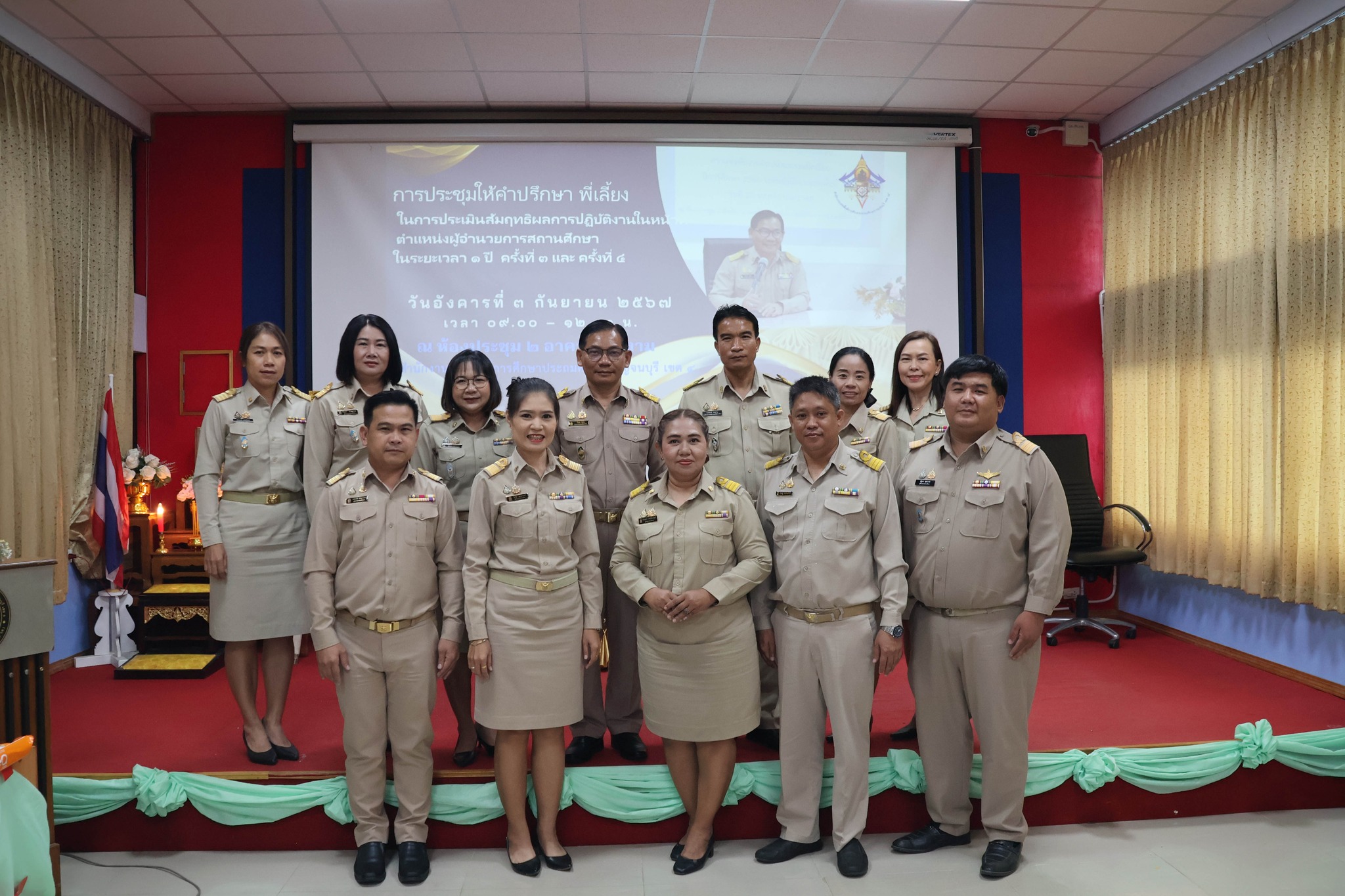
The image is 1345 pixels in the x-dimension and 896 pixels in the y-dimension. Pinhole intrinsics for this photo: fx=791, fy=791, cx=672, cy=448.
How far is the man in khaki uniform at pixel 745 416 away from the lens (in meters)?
2.99

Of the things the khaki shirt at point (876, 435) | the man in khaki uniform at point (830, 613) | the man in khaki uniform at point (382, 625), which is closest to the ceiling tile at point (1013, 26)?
the khaki shirt at point (876, 435)

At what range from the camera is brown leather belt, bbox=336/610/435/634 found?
8.18 ft

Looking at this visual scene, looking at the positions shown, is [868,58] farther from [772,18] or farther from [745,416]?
[745,416]

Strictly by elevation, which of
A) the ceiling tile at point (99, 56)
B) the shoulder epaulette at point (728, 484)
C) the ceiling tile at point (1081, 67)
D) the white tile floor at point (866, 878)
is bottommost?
the white tile floor at point (866, 878)

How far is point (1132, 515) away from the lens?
527cm

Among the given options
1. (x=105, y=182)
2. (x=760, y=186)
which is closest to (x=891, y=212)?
(x=760, y=186)

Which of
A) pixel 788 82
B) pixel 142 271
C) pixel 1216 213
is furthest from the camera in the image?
pixel 142 271

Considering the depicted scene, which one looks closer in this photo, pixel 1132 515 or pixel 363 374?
pixel 363 374

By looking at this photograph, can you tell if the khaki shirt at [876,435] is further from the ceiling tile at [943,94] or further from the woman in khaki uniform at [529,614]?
the ceiling tile at [943,94]

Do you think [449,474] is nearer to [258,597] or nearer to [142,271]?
[258,597]

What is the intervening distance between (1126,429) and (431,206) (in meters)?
4.92

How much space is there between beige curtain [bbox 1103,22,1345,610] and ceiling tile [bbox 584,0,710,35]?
3.09 m

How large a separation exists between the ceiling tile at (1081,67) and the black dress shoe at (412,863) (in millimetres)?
5145

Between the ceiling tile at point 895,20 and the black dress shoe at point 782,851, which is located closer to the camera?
the black dress shoe at point 782,851
